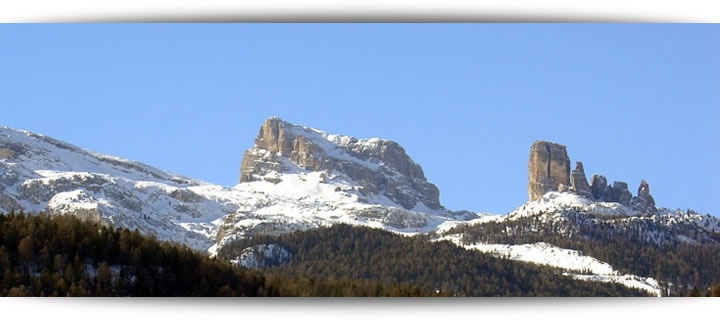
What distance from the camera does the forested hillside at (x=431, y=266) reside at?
151 metres

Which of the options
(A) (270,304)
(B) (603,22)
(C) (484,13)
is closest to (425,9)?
(C) (484,13)

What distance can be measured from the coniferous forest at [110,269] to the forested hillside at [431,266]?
62495mm

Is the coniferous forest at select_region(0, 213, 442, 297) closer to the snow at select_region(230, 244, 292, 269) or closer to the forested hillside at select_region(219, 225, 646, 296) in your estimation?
the forested hillside at select_region(219, 225, 646, 296)

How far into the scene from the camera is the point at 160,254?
74125 millimetres

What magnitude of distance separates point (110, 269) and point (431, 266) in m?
A: 104

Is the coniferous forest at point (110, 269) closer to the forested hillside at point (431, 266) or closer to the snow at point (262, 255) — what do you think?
the forested hillside at point (431, 266)

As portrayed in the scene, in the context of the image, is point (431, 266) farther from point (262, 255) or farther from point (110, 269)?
point (110, 269)

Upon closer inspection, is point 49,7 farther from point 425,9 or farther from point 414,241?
point 414,241

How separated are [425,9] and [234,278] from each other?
24467 mm

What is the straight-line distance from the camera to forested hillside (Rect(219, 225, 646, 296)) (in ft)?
495

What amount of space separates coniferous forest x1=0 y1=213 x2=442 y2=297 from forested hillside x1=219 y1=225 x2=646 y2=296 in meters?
62.5

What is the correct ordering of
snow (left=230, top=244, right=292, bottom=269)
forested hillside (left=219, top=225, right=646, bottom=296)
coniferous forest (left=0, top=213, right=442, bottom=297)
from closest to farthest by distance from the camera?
1. coniferous forest (left=0, top=213, right=442, bottom=297)
2. forested hillside (left=219, top=225, right=646, bottom=296)
3. snow (left=230, top=244, right=292, bottom=269)

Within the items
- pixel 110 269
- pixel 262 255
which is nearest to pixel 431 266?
pixel 262 255

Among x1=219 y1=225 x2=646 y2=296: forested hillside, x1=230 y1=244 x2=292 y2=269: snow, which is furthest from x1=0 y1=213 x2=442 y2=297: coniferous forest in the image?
x1=230 y1=244 x2=292 y2=269: snow
